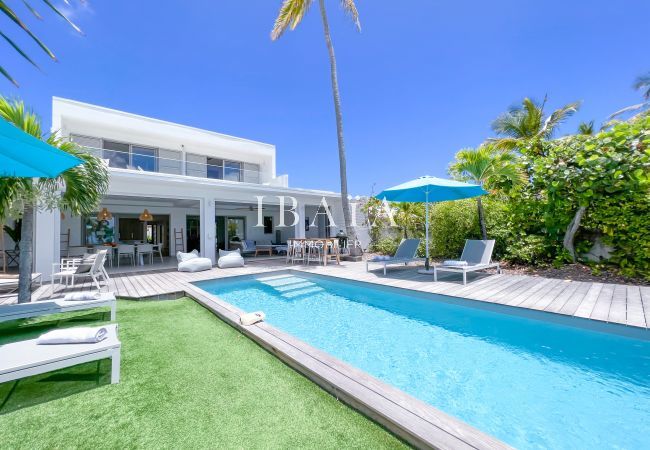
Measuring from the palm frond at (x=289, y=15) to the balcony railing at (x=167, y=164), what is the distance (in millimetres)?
6424

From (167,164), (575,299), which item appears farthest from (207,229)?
(575,299)

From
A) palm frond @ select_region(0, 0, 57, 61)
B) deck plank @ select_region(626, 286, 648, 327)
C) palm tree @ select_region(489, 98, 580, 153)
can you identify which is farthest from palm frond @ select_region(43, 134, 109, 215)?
palm tree @ select_region(489, 98, 580, 153)

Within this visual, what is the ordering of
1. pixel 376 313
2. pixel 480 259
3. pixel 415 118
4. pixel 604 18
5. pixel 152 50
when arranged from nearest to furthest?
pixel 376 313 → pixel 480 259 → pixel 604 18 → pixel 152 50 → pixel 415 118

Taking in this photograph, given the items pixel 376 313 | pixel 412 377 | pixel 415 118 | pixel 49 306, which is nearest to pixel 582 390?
pixel 412 377

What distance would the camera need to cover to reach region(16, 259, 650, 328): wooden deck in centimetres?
447

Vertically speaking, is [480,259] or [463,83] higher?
[463,83]

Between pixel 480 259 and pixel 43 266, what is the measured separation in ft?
40.2

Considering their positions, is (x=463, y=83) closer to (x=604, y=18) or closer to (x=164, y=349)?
(x=604, y=18)

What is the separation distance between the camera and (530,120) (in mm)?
18750

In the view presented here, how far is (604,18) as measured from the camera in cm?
1018

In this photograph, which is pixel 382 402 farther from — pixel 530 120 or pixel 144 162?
pixel 530 120

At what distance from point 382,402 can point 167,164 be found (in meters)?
12.8

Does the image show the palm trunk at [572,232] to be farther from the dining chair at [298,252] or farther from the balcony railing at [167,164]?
the balcony railing at [167,164]

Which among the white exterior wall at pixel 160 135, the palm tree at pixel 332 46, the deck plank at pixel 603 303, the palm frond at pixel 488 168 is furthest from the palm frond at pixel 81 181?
the palm frond at pixel 488 168
